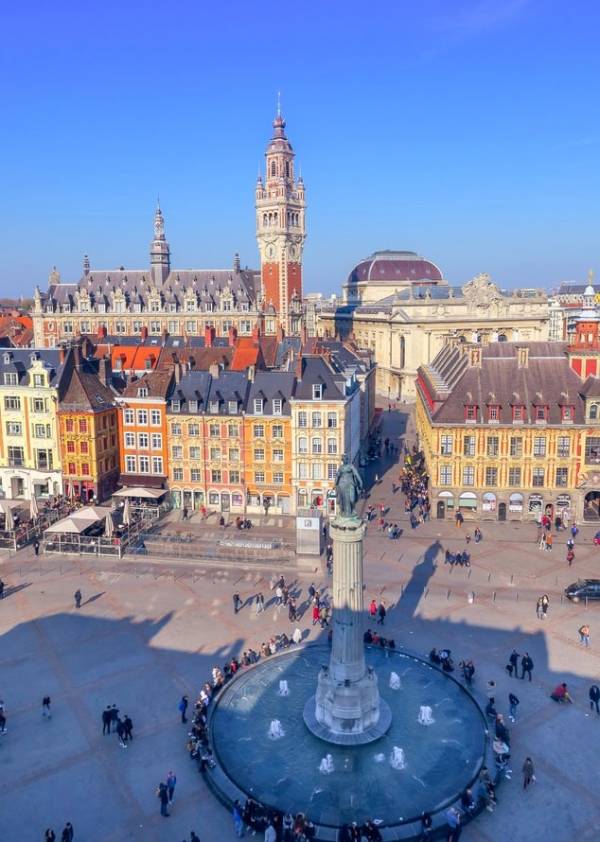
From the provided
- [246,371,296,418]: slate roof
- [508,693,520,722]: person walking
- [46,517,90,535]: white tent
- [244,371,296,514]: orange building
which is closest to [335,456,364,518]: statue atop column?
[508,693,520,722]: person walking

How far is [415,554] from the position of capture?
5472 centimetres

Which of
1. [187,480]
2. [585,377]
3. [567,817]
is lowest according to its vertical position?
[567,817]

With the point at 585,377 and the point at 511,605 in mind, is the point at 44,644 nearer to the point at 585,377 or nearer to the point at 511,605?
the point at 511,605

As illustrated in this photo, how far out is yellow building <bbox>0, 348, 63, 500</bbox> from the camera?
6769 centimetres

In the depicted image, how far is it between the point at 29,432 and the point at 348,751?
159 feet

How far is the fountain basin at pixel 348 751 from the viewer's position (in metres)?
28.0

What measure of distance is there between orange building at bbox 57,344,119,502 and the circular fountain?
34.8 meters

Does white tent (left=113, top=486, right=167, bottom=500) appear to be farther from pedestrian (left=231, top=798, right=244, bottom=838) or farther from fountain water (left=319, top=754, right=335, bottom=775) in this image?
pedestrian (left=231, top=798, right=244, bottom=838)

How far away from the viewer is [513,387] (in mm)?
63688

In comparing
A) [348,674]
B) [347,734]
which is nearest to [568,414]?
[348,674]

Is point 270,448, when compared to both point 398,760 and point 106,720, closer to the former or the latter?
point 106,720

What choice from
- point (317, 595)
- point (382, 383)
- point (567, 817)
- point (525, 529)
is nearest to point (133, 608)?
point (317, 595)

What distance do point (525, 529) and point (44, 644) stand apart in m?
38.9

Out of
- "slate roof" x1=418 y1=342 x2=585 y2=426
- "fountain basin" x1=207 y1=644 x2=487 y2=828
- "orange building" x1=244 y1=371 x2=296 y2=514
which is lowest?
"fountain basin" x1=207 y1=644 x2=487 y2=828
